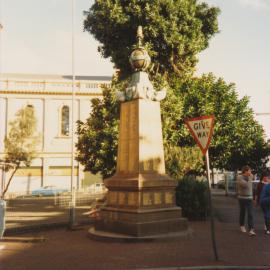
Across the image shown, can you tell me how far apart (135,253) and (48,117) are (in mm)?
38556

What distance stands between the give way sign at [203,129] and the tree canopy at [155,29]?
13.4 m

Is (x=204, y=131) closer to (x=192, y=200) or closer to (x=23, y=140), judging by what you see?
(x=192, y=200)

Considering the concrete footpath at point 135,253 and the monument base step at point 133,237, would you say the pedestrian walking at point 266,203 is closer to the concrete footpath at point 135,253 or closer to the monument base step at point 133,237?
the concrete footpath at point 135,253

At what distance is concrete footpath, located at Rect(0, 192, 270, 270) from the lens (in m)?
7.75

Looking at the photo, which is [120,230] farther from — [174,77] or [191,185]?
[174,77]

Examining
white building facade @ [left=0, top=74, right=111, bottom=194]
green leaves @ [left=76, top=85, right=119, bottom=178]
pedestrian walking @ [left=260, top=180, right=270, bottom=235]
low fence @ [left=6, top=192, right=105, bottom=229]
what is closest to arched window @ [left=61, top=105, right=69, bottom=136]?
white building facade @ [left=0, top=74, right=111, bottom=194]

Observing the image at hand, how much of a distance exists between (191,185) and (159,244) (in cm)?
708

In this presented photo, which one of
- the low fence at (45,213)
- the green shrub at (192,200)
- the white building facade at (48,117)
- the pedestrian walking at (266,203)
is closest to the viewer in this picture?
the pedestrian walking at (266,203)

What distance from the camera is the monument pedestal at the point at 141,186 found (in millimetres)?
11086

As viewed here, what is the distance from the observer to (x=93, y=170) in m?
22.7

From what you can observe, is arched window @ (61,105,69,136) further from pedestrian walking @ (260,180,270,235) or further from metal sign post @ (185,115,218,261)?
metal sign post @ (185,115,218,261)

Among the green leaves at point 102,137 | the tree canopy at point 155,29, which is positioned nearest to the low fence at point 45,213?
the green leaves at point 102,137

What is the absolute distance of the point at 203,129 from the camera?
8.36 m

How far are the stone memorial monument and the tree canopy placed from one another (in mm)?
9164
